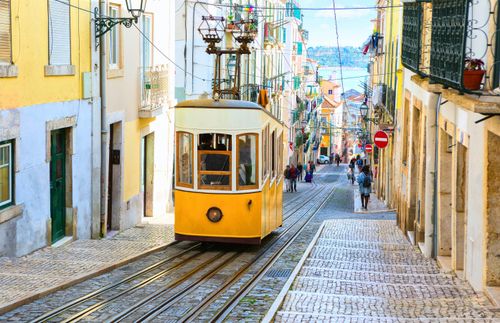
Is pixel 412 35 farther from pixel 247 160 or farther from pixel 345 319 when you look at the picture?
pixel 345 319

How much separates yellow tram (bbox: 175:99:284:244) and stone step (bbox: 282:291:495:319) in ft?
13.6

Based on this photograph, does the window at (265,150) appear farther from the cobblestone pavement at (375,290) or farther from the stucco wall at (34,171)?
the stucco wall at (34,171)

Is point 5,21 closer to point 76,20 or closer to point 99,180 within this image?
point 76,20

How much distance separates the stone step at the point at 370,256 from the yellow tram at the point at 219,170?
1.27 m

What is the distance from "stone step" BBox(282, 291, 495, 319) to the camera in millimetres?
8930

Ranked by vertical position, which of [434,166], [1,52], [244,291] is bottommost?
[244,291]

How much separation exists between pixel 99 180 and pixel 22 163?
3874mm

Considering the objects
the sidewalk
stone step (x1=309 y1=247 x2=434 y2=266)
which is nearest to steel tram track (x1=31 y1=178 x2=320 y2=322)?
the sidewalk

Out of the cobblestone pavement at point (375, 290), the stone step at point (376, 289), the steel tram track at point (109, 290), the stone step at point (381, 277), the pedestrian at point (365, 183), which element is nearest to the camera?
the cobblestone pavement at point (375, 290)

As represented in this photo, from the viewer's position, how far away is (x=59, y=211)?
14867 millimetres

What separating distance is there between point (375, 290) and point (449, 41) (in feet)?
11.4

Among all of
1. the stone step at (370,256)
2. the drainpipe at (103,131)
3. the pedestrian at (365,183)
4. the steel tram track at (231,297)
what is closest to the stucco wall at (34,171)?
the drainpipe at (103,131)

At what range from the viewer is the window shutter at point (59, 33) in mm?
14008

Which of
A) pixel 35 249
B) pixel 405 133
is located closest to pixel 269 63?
pixel 405 133
